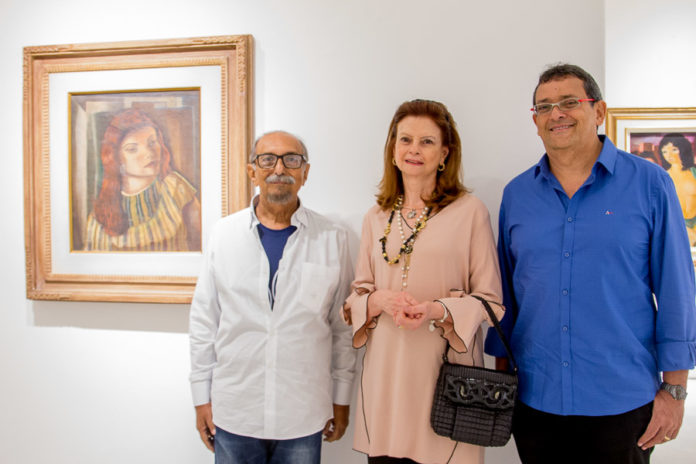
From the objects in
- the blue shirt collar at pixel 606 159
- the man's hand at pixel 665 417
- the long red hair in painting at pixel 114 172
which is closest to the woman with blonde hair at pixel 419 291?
the blue shirt collar at pixel 606 159

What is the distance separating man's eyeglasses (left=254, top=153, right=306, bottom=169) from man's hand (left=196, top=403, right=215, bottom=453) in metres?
1.00

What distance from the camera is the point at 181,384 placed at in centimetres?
218

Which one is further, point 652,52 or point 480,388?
point 652,52

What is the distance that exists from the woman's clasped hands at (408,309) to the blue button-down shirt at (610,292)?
39 cm

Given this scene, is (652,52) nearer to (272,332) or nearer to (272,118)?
(272,118)

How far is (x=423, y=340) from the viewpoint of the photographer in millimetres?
1553

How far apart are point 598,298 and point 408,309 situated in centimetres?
64

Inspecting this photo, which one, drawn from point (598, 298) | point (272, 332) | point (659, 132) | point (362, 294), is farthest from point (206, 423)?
point (659, 132)

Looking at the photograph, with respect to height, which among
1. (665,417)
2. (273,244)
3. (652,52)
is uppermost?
(652,52)

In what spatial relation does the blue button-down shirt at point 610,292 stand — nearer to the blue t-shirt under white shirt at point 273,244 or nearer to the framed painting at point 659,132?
the blue t-shirt under white shirt at point 273,244

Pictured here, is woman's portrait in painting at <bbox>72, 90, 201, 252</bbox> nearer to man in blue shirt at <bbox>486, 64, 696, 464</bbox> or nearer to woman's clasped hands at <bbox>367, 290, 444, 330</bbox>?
woman's clasped hands at <bbox>367, 290, 444, 330</bbox>

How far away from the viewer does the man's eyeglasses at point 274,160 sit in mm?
1719

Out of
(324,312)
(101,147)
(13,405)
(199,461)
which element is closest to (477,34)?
(324,312)

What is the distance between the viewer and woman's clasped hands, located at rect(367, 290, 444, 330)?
1.43m
